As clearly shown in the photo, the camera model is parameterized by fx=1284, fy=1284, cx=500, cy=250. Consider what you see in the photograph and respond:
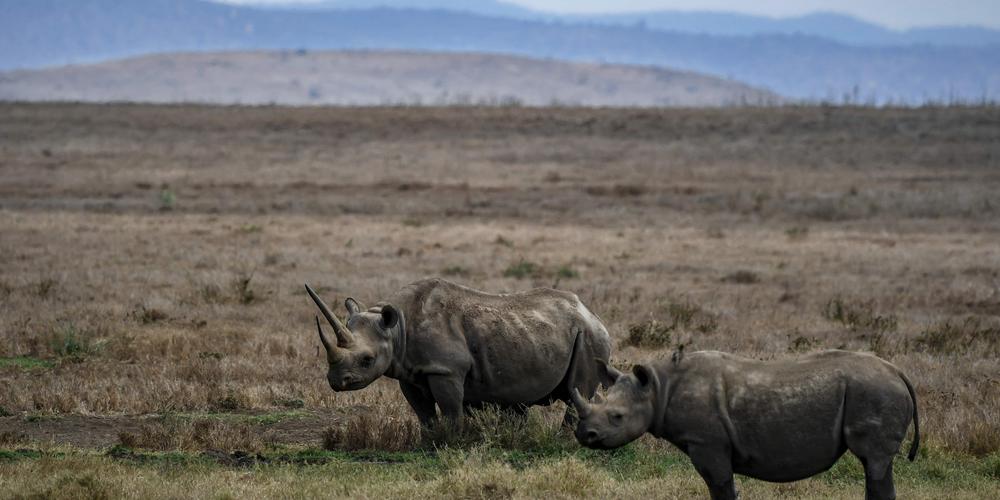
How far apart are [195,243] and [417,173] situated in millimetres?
22978

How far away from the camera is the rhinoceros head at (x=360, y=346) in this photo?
9.42 metres

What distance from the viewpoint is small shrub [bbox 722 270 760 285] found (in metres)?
23.1

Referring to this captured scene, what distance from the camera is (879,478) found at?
25.6 feet

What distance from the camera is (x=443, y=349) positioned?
10031 mm

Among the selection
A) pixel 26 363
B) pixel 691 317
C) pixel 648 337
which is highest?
pixel 26 363

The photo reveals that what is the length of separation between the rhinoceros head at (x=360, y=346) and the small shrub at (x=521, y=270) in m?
13.1

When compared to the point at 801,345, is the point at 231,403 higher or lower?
higher

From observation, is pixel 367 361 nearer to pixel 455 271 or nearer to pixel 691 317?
pixel 691 317

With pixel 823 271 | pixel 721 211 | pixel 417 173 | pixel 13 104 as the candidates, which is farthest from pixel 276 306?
pixel 13 104

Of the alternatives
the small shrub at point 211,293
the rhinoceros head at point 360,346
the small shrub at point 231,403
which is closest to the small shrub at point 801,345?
the small shrub at point 231,403

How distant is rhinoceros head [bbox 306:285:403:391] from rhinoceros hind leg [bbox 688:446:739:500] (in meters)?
2.78

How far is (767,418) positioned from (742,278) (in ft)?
51.4

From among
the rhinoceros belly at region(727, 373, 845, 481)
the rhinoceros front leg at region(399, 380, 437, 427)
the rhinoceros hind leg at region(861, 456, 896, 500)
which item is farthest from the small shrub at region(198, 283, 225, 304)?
the rhinoceros hind leg at region(861, 456, 896, 500)

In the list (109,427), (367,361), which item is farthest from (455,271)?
(367,361)
